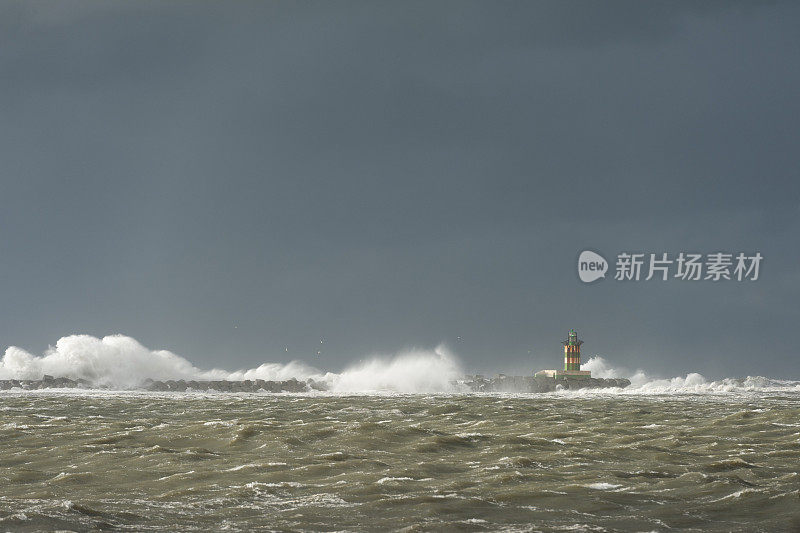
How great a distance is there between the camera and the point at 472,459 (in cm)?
1630

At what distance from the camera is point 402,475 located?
561 inches

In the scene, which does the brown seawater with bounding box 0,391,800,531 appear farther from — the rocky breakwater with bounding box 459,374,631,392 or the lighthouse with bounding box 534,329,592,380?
the lighthouse with bounding box 534,329,592,380

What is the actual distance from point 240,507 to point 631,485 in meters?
6.22

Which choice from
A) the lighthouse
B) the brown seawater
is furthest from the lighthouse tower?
the brown seawater

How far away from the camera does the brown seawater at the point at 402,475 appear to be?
36.1 ft

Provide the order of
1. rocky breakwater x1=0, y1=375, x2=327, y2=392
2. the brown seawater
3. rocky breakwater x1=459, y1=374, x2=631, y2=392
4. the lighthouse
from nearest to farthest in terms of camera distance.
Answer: the brown seawater
rocky breakwater x1=0, y1=375, x2=327, y2=392
rocky breakwater x1=459, y1=374, x2=631, y2=392
the lighthouse

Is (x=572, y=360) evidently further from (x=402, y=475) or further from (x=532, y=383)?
(x=402, y=475)

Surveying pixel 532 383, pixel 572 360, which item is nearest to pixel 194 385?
pixel 532 383

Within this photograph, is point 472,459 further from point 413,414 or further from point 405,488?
point 413,414

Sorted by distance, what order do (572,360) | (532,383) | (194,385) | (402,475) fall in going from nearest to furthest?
(402,475), (194,385), (532,383), (572,360)

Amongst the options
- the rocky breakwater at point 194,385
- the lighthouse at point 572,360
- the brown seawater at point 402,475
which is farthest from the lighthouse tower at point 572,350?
the brown seawater at point 402,475

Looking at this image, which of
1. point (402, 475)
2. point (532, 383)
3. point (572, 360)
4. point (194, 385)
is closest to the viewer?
point (402, 475)

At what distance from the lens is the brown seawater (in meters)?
11.0

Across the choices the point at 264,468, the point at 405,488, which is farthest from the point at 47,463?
the point at 405,488
